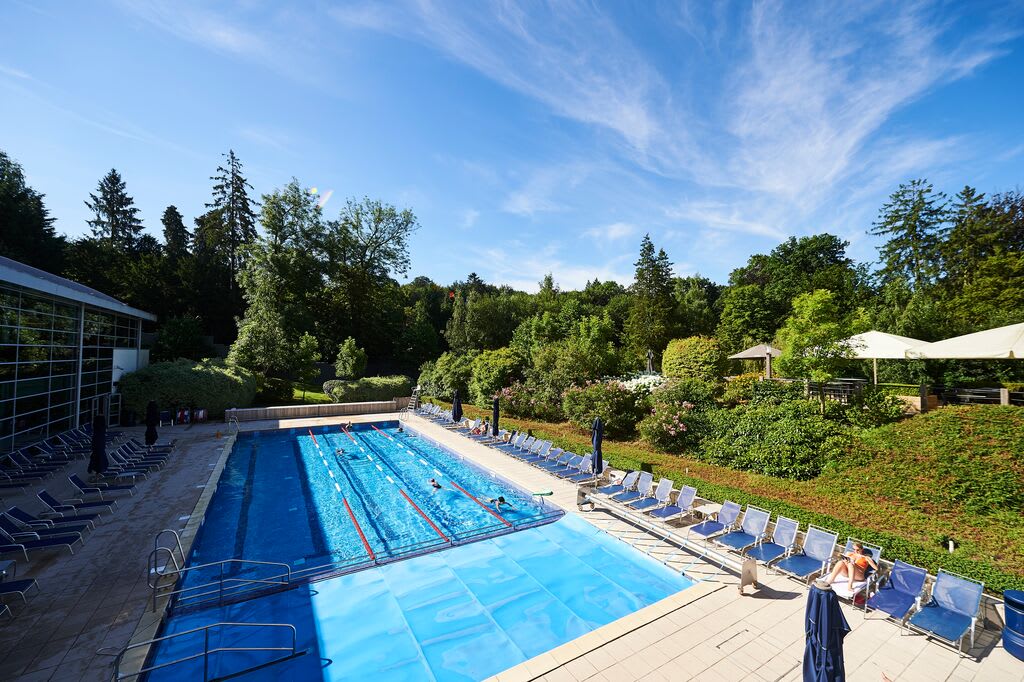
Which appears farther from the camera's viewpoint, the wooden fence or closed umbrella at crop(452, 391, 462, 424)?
the wooden fence

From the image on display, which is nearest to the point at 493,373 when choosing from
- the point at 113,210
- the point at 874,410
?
the point at 874,410

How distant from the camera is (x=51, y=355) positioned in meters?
14.0

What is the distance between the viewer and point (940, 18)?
9805mm

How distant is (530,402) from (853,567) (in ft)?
50.0

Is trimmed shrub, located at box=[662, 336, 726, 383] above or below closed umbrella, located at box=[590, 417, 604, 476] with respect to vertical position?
above

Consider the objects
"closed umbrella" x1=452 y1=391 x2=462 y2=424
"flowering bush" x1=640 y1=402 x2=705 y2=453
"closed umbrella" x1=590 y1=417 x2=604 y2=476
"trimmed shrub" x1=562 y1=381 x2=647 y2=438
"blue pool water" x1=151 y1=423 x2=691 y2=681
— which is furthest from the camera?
"closed umbrella" x1=452 y1=391 x2=462 y2=424

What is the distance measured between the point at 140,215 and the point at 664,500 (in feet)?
191

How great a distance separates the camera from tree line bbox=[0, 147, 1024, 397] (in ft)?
75.4

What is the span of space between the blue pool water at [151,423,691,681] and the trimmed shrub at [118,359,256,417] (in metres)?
9.31

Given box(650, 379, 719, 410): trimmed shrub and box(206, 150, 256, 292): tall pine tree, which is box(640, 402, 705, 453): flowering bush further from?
box(206, 150, 256, 292): tall pine tree

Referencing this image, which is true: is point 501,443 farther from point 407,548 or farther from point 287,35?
point 287,35

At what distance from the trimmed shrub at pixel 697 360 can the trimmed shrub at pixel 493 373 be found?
28.4 feet

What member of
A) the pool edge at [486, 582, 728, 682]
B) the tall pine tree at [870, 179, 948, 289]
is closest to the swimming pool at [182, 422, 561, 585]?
the pool edge at [486, 582, 728, 682]

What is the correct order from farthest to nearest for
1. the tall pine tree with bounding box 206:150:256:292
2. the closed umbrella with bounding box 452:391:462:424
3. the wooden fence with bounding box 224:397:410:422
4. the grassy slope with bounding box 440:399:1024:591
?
the tall pine tree with bounding box 206:150:256:292 → the wooden fence with bounding box 224:397:410:422 → the closed umbrella with bounding box 452:391:462:424 → the grassy slope with bounding box 440:399:1024:591
